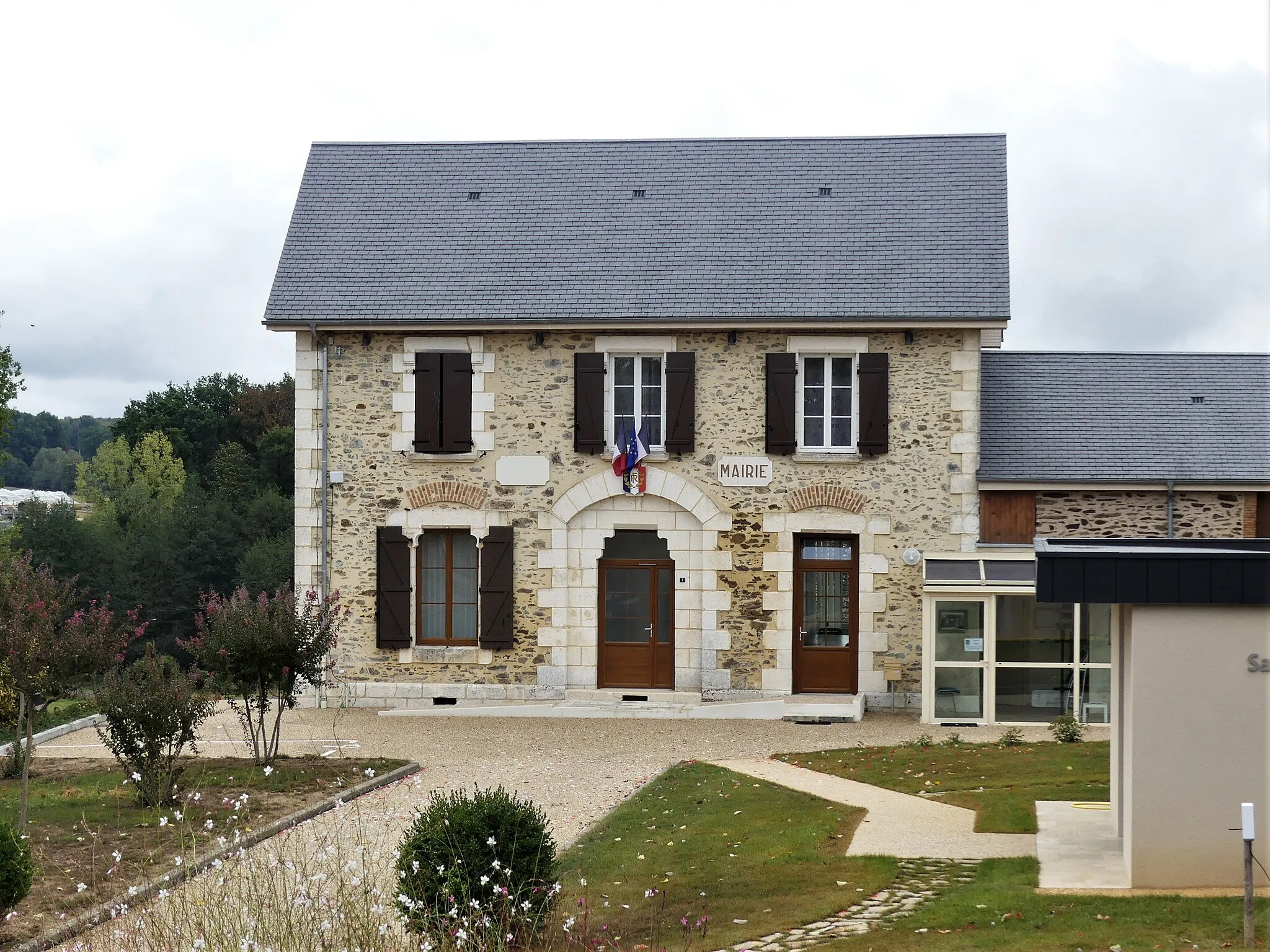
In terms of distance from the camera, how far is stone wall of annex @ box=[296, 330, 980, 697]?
16.3 m

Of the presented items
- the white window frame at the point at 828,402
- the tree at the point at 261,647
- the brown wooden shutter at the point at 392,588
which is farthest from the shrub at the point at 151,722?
the white window frame at the point at 828,402

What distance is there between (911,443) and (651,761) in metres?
5.39

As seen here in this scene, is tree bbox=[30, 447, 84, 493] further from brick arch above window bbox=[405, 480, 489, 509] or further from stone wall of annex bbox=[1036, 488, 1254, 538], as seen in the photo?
stone wall of annex bbox=[1036, 488, 1254, 538]

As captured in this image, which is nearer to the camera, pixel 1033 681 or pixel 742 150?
pixel 1033 681

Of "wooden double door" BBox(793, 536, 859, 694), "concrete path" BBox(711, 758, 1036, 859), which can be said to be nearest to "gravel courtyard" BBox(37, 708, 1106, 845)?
"wooden double door" BBox(793, 536, 859, 694)

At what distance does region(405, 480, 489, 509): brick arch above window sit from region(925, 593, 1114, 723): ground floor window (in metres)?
5.45

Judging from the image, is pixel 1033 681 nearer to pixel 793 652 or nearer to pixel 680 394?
pixel 793 652

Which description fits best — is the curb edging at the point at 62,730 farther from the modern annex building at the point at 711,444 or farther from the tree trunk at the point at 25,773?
the tree trunk at the point at 25,773

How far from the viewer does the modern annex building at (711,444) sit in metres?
16.3

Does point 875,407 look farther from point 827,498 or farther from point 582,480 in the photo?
point 582,480

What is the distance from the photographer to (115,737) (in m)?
11.2

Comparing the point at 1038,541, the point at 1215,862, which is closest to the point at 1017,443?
the point at 1038,541

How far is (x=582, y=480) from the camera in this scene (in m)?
16.8

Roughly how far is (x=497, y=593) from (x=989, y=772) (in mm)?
6947
